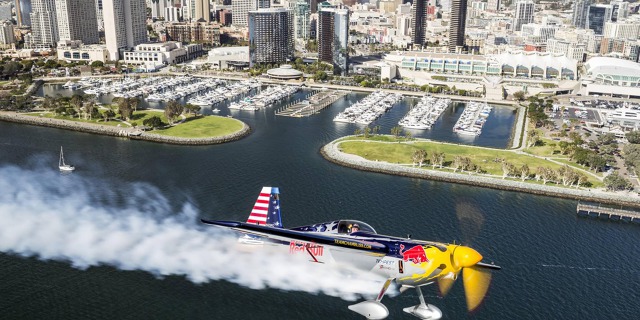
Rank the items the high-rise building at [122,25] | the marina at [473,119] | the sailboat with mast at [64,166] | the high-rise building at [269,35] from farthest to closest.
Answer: the high-rise building at [122,25] < the high-rise building at [269,35] < the marina at [473,119] < the sailboat with mast at [64,166]

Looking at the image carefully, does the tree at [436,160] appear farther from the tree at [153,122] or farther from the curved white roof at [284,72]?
the curved white roof at [284,72]

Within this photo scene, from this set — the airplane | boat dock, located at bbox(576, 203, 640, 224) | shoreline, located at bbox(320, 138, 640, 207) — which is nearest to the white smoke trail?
the airplane

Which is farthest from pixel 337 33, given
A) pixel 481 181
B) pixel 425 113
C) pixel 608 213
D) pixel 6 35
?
pixel 6 35

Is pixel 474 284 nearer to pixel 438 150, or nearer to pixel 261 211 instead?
pixel 261 211

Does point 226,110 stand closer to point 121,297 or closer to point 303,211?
point 303,211

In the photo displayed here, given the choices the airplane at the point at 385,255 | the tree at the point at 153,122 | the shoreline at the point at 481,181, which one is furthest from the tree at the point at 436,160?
the tree at the point at 153,122
